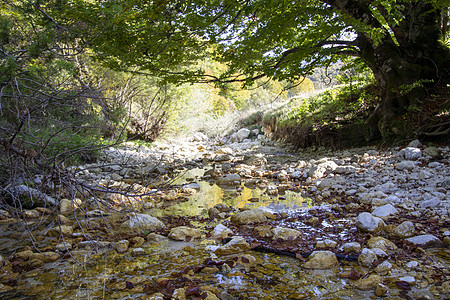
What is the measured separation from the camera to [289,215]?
13.8 feet

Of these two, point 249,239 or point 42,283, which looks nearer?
point 42,283

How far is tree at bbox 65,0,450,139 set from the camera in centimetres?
589

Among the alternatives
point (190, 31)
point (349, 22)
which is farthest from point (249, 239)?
point (190, 31)

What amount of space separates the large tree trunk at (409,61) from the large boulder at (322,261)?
18.0 feet

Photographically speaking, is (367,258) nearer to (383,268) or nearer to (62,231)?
(383,268)

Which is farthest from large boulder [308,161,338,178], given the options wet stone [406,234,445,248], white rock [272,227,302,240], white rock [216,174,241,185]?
wet stone [406,234,445,248]

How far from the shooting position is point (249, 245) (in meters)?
3.11

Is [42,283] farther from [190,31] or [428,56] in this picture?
[428,56]

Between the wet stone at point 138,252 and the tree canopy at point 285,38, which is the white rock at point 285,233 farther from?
the tree canopy at point 285,38

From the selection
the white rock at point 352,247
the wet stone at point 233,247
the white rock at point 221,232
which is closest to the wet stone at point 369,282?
the white rock at point 352,247

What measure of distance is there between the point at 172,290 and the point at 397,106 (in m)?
7.17

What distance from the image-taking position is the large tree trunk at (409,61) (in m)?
6.66

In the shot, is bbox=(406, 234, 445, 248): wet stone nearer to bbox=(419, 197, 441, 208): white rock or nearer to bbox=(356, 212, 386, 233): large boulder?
bbox=(356, 212, 386, 233): large boulder

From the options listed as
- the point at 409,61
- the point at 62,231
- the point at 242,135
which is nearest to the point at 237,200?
the point at 62,231
